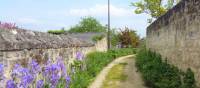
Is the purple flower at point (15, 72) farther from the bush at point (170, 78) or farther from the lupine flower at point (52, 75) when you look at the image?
the bush at point (170, 78)

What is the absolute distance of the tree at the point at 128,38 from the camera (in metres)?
53.9

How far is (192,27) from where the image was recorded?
31.0 feet

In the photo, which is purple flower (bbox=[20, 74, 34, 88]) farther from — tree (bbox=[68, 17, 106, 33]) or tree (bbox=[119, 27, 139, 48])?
tree (bbox=[68, 17, 106, 33])

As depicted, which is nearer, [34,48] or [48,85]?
[48,85]

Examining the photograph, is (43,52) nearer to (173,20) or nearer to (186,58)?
(186,58)

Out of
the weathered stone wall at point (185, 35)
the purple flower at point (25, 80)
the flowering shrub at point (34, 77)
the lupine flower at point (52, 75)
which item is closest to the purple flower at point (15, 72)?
the flowering shrub at point (34, 77)

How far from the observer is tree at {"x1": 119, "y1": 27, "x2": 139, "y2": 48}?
53.9 m

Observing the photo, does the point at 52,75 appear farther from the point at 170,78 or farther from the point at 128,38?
the point at 128,38

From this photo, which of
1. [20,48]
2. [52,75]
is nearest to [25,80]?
[20,48]

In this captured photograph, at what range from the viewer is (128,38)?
5412 cm

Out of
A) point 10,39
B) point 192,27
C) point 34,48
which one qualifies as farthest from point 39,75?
point 192,27

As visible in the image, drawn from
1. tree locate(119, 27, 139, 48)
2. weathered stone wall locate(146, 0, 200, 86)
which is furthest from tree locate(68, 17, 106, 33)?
weathered stone wall locate(146, 0, 200, 86)

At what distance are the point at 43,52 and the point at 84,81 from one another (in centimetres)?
394

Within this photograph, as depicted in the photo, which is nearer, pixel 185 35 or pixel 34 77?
pixel 34 77
